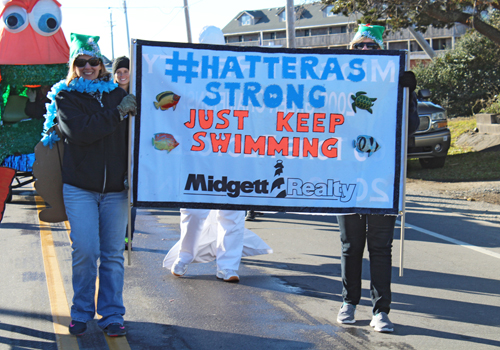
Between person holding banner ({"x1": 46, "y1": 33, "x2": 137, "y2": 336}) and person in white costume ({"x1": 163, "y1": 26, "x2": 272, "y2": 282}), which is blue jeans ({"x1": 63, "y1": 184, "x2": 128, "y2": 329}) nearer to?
person holding banner ({"x1": 46, "y1": 33, "x2": 137, "y2": 336})

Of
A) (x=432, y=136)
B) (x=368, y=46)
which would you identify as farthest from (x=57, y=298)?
(x=432, y=136)

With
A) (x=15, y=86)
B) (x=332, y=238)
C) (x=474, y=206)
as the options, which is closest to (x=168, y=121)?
(x=332, y=238)

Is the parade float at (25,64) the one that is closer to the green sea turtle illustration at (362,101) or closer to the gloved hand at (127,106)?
the gloved hand at (127,106)

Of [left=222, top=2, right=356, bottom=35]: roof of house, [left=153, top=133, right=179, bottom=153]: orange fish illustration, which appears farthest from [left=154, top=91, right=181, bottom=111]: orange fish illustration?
[left=222, top=2, right=356, bottom=35]: roof of house

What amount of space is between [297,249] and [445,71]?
20590 mm

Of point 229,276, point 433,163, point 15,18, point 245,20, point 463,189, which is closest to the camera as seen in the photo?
point 229,276

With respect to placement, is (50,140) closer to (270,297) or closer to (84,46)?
(84,46)

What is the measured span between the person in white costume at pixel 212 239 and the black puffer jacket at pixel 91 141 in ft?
5.23

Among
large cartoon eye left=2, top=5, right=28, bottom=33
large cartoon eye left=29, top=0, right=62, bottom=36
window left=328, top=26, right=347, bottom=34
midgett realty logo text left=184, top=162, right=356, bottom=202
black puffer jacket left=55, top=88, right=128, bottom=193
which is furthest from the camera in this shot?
window left=328, top=26, right=347, bottom=34

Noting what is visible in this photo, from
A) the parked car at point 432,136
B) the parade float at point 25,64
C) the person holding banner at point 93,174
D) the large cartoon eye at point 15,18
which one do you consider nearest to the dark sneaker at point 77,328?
the person holding banner at point 93,174

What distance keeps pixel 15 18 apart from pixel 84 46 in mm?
4198

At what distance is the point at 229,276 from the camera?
5.32 metres

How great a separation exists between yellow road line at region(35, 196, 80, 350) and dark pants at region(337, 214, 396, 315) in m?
2.05

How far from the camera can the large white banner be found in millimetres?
4180
